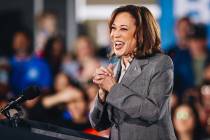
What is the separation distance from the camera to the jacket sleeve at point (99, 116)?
4.16m

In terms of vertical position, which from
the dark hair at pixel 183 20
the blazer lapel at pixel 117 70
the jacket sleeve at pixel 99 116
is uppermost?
the blazer lapel at pixel 117 70

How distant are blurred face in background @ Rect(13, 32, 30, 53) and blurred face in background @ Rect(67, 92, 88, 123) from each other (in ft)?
5.79

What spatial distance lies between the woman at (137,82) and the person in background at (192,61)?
465cm

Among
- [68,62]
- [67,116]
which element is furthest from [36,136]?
[68,62]

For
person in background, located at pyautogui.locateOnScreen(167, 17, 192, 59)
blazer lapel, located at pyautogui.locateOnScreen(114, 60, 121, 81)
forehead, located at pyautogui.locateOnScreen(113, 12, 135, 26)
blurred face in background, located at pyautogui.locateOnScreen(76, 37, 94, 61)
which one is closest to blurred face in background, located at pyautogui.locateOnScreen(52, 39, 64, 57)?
blurred face in background, located at pyautogui.locateOnScreen(76, 37, 94, 61)

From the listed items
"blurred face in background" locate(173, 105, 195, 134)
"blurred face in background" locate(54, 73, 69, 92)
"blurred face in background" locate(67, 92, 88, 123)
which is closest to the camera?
"blurred face in background" locate(173, 105, 195, 134)

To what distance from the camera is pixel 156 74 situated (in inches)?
157

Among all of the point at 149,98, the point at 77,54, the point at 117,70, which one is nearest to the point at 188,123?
the point at 77,54

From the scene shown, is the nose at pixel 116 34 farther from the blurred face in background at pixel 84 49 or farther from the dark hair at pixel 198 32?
the blurred face in background at pixel 84 49

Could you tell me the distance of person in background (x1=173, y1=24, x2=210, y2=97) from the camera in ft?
29.5

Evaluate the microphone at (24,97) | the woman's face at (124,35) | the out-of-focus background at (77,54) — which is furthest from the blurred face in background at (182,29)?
the microphone at (24,97)

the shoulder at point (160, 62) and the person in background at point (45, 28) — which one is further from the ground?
the shoulder at point (160, 62)

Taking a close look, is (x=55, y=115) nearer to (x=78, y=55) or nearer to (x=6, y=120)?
(x=78, y=55)

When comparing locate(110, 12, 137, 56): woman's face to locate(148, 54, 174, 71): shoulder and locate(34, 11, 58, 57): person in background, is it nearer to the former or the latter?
locate(148, 54, 174, 71): shoulder
